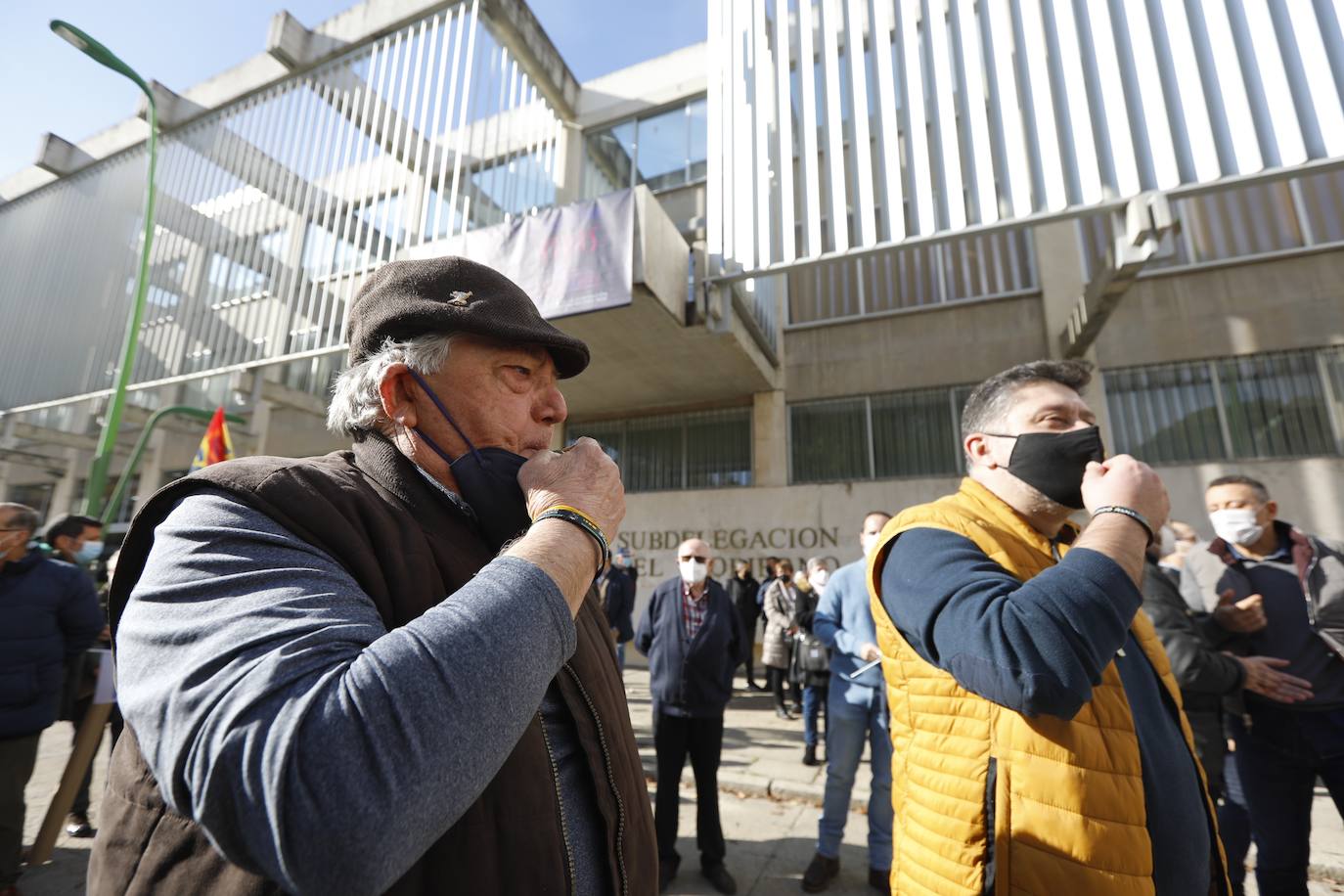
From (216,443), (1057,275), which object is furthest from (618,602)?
(1057,275)

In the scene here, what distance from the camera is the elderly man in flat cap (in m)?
0.66

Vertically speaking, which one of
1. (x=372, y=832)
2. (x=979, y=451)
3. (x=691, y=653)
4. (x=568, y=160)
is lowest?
(x=691, y=653)

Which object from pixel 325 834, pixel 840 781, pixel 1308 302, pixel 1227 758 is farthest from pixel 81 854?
pixel 1308 302

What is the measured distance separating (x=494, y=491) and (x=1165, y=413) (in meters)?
11.9

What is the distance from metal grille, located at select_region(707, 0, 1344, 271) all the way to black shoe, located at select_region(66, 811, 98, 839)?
7742mm

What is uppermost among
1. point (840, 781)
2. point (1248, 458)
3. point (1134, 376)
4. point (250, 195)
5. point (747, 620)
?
point (250, 195)

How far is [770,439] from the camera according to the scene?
39.1 feet

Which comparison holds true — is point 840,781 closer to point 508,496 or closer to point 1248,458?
point 508,496

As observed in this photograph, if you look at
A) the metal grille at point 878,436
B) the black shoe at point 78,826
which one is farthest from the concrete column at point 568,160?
the black shoe at point 78,826

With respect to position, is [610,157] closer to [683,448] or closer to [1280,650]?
[683,448]

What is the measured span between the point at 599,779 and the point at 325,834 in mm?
545

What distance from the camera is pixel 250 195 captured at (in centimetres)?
1095

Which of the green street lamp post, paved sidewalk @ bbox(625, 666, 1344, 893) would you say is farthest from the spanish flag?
paved sidewalk @ bbox(625, 666, 1344, 893)

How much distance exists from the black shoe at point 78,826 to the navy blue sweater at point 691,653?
3.98m
